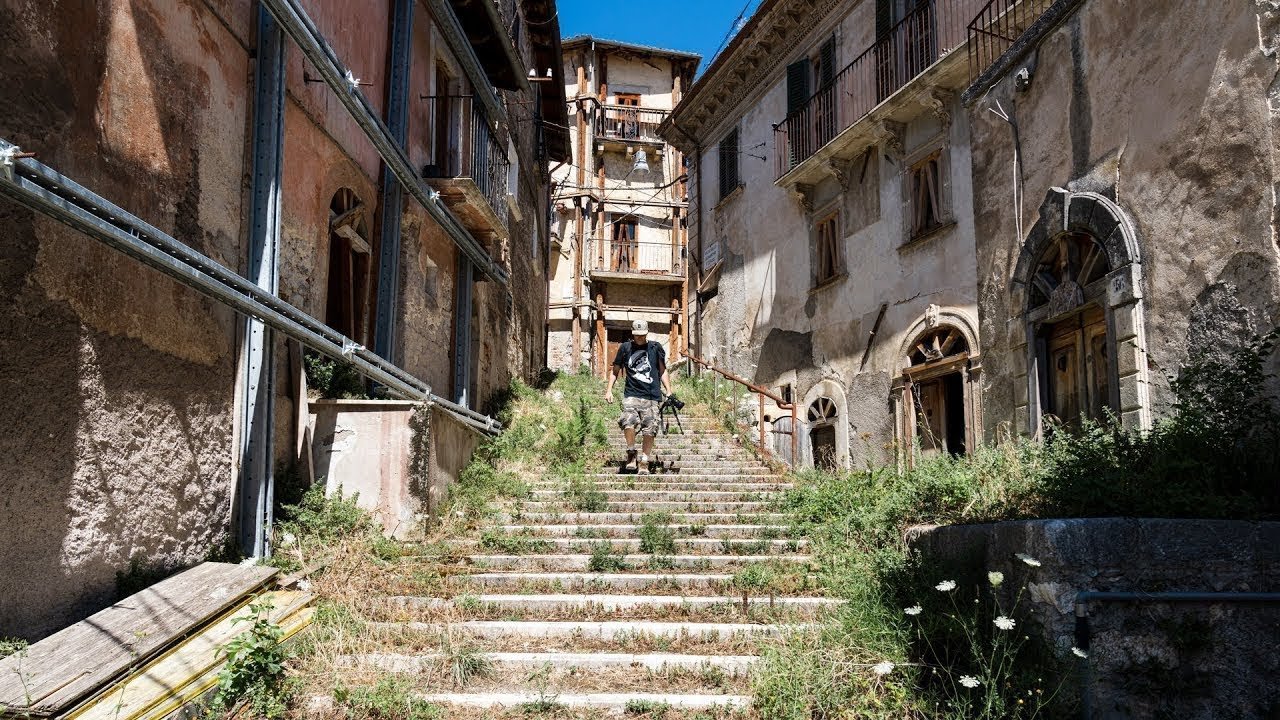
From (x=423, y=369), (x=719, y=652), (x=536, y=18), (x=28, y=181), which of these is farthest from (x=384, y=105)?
(x=536, y=18)

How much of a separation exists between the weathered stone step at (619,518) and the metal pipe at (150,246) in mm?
2145

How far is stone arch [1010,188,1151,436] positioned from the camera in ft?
21.3

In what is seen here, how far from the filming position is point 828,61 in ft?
51.0

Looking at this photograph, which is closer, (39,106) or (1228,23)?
(39,106)

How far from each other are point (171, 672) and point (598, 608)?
8.12 feet

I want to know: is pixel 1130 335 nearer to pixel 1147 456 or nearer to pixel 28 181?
pixel 1147 456

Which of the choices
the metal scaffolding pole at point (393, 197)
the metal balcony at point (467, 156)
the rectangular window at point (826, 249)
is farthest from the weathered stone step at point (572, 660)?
the rectangular window at point (826, 249)

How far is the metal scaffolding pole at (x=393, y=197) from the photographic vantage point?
28.3 feet

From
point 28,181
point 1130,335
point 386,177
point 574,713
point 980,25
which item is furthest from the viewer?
point 980,25

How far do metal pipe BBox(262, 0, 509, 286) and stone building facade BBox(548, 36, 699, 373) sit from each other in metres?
15.3

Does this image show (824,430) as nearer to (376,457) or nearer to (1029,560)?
(376,457)

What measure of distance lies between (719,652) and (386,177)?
20.4ft

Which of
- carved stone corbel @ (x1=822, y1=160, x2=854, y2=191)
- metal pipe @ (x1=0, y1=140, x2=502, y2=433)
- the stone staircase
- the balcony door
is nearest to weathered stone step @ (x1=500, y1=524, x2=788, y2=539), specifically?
the stone staircase

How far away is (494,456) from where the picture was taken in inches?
385
